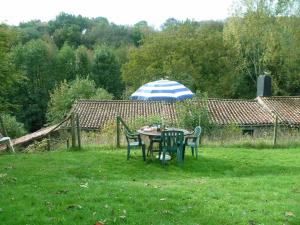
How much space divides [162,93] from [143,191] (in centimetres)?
522

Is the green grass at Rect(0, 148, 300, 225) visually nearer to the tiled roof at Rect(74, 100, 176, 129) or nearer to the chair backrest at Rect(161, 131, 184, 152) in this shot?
the chair backrest at Rect(161, 131, 184, 152)

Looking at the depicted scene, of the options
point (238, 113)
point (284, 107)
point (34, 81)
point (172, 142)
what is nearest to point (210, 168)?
point (172, 142)

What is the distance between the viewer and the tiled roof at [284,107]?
1154 inches

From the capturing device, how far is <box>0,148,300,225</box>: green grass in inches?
246

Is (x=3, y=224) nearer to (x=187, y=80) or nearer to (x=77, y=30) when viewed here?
(x=187, y=80)

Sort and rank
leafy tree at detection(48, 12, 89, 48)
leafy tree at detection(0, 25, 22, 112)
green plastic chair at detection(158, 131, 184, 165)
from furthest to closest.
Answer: leafy tree at detection(48, 12, 89, 48) → leafy tree at detection(0, 25, 22, 112) → green plastic chair at detection(158, 131, 184, 165)

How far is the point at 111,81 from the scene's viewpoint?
5719 centimetres

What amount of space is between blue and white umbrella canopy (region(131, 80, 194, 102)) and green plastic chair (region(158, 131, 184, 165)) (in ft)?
4.46

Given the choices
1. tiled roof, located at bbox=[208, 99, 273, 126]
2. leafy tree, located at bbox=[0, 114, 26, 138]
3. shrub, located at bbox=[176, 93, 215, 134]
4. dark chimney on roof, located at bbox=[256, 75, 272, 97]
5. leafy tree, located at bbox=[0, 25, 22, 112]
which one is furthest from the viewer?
leafy tree, located at bbox=[0, 114, 26, 138]

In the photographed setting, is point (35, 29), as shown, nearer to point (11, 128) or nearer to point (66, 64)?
point (66, 64)

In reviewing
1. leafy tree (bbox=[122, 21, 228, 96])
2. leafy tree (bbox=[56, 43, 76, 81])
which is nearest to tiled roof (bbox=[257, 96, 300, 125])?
leafy tree (bbox=[122, 21, 228, 96])

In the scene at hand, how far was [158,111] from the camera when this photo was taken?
31047 mm

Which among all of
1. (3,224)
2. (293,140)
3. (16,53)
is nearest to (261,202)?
(3,224)

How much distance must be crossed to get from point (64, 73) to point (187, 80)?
2393 cm
